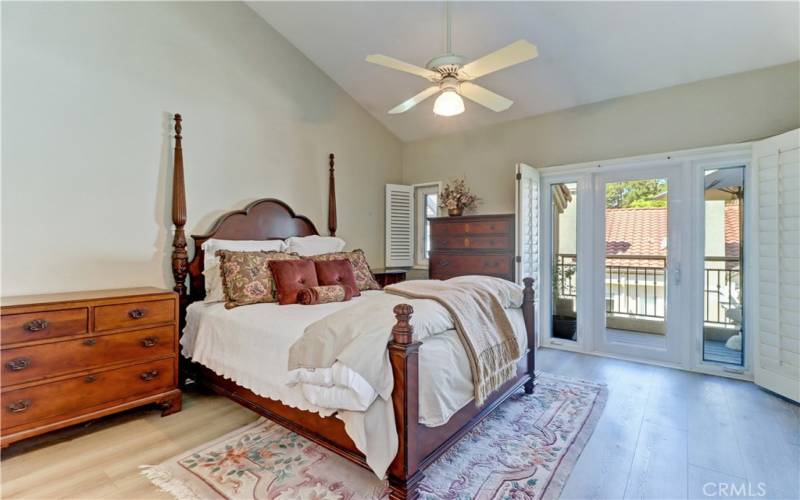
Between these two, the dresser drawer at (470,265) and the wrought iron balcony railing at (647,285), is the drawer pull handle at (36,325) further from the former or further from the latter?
the wrought iron balcony railing at (647,285)

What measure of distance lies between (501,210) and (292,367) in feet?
11.4

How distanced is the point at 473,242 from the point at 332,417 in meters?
2.89

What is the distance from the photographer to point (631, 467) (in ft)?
6.63

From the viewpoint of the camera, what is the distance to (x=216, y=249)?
3172 millimetres

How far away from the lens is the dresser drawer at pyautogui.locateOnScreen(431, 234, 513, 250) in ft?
13.6

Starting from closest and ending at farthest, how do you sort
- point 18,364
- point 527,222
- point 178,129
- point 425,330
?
point 425,330 < point 18,364 < point 178,129 < point 527,222

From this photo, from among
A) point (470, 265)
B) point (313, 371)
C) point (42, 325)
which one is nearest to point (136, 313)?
point (42, 325)

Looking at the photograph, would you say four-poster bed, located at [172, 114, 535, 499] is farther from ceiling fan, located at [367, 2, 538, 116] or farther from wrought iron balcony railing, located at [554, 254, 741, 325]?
wrought iron balcony railing, located at [554, 254, 741, 325]

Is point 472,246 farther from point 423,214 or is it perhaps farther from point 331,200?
point 331,200

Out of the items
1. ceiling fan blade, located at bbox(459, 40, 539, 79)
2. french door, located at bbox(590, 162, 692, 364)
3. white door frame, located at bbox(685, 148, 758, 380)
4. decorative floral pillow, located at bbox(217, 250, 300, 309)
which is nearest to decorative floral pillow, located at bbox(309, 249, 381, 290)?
decorative floral pillow, located at bbox(217, 250, 300, 309)

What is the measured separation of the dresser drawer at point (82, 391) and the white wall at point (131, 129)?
2.52 ft

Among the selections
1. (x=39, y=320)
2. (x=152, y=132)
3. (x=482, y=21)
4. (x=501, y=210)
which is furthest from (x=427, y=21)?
(x=39, y=320)

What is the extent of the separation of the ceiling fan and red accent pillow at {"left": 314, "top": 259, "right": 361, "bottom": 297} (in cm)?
149

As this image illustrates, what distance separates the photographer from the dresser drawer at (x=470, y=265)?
410cm
